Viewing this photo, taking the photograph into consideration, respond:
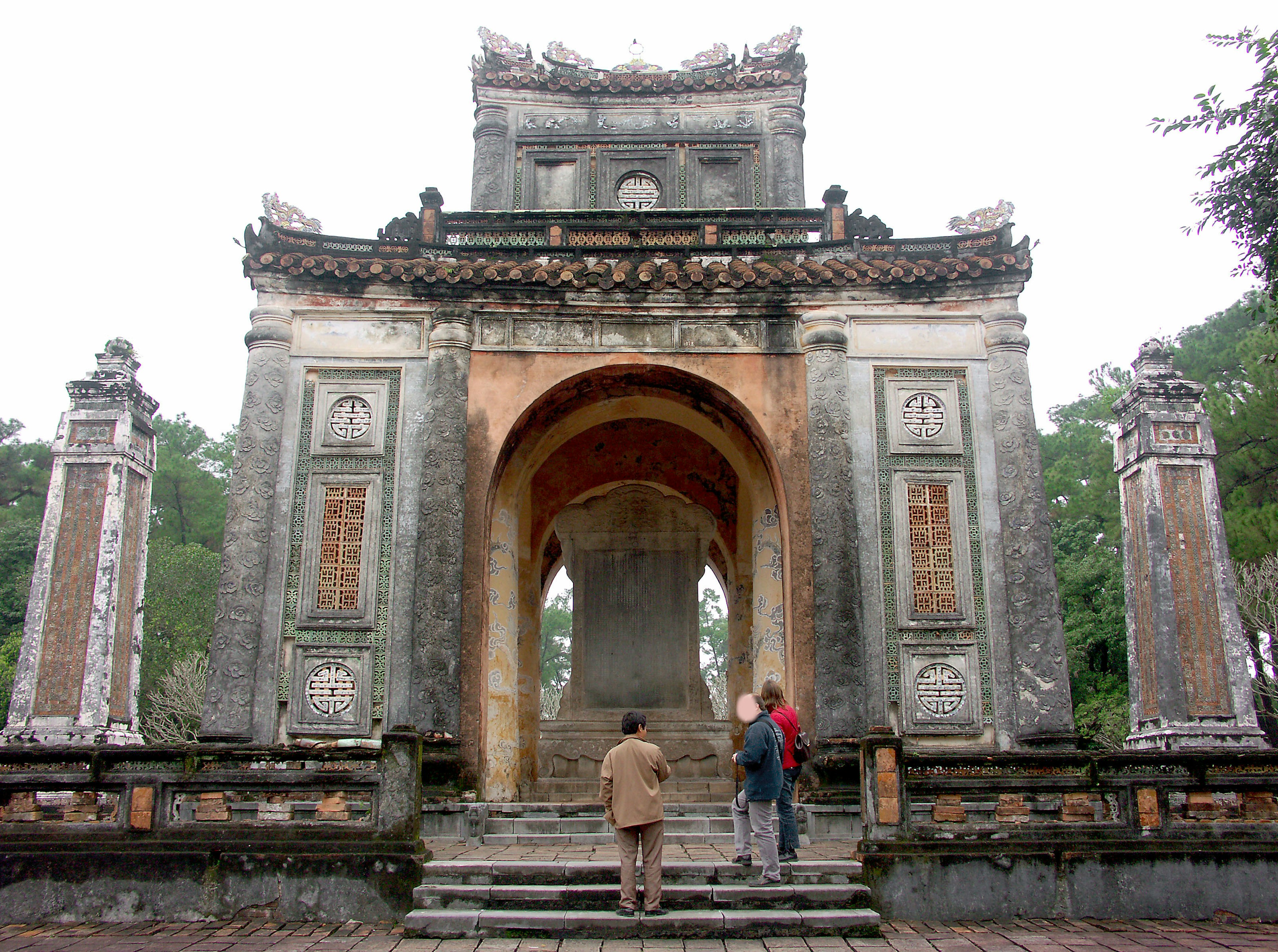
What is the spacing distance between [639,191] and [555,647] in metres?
34.1

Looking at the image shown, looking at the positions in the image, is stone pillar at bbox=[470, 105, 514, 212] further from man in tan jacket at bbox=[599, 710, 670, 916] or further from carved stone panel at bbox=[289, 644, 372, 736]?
man in tan jacket at bbox=[599, 710, 670, 916]

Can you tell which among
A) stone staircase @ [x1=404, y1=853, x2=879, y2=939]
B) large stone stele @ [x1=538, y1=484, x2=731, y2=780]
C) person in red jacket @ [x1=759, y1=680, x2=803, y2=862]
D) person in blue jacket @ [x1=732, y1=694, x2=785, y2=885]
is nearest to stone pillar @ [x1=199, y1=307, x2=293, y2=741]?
stone staircase @ [x1=404, y1=853, x2=879, y2=939]

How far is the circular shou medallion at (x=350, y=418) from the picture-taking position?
37.1ft

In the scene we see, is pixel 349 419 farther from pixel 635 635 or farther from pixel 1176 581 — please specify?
pixel 1176 581

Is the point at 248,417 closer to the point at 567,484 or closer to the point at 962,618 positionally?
the point at 567,484

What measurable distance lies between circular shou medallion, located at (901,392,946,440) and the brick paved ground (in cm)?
559

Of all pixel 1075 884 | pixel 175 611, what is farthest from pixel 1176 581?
pixel 175 611

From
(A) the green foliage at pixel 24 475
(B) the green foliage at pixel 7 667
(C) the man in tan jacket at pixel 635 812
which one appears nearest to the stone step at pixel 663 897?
(C) the man in tan jacket at pixel 635 812

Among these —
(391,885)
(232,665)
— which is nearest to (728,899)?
(391,885)

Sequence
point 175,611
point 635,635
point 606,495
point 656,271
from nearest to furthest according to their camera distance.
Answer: point 656,271 → point 635,635 → point 606,495 → point 175,611

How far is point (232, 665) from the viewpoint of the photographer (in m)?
10.3

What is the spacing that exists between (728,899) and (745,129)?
1283 centimetres

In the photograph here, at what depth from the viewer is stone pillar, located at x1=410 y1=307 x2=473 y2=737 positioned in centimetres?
1033

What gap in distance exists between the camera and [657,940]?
6.60 m
